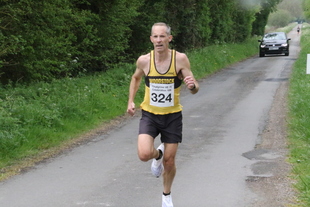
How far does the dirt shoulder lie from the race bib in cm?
154

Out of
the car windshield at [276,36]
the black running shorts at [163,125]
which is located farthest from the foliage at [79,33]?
the black running shorts at [163,125]

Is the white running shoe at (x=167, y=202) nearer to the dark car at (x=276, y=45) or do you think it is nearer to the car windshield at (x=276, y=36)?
the dark car at (x=276, y=45)

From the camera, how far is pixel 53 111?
11.3 m

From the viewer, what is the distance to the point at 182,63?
18.6 ft

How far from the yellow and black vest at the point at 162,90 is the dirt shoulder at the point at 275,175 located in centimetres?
150

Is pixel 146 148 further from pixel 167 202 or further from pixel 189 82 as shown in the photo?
pixel 189 82

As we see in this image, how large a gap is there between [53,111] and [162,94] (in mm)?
6124

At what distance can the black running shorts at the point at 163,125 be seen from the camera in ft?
19.0

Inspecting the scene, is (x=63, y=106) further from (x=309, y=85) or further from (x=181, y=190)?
(x=309, y=85)

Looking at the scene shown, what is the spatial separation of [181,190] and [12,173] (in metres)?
2.62

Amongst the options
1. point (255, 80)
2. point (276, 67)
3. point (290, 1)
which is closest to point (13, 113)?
point (255, 80)

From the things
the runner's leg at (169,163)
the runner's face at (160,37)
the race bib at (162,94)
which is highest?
the runner's face at (160,37)

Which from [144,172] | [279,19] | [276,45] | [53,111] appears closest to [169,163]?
[144,172]

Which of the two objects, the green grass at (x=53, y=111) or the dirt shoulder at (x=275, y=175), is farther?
the green grass at (x=53, y=111)
